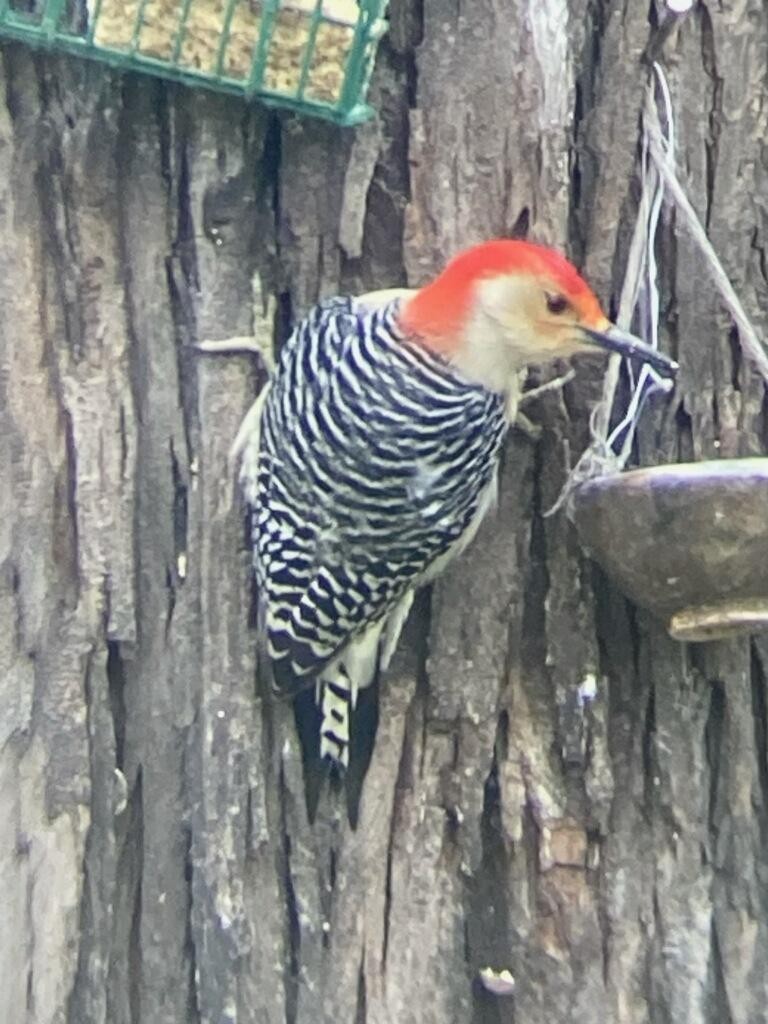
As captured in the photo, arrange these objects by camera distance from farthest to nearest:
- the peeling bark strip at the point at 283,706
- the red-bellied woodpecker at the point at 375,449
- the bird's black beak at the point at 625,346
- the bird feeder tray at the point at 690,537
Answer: the peeling bark strip at the point at 283,706 < the red-bellied woodpecker at the point at 375,449 < the bird's black beak at the point at 625,346 < the bird feeder tray at the point at 690,537

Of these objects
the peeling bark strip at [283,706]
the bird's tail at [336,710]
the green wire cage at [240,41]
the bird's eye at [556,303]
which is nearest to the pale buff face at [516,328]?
the bird's eye at [556,303]

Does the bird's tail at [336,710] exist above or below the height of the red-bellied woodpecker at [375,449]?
below

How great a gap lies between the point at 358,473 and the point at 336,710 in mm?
413

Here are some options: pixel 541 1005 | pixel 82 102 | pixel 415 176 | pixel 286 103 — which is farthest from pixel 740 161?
pixel 541 1005

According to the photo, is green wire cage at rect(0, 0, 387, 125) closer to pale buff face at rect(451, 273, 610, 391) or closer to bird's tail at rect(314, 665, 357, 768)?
pale buff face at rect(451, 273, 610, 391)

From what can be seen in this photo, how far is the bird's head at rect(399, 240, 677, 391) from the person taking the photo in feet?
7.79

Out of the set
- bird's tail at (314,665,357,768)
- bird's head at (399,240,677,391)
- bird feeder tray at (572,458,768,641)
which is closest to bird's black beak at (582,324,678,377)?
bird's head at (399,240,677,391)

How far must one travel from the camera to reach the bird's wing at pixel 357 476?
2.50 metres

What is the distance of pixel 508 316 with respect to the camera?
8.05 feet

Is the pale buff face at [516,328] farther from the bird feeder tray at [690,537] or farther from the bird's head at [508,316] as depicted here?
the bird feeder tray at [690,537]

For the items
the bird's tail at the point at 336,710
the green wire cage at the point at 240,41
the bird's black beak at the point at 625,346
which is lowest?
the bird's tail at the point at 336,710

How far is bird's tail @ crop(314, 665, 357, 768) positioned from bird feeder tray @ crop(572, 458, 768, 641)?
52 cm

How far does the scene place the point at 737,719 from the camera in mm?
2654

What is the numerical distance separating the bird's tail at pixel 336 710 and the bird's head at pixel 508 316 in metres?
0.54
